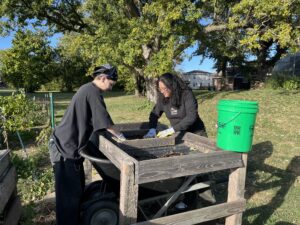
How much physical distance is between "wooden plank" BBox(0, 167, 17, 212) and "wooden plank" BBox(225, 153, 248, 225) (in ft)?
7.01

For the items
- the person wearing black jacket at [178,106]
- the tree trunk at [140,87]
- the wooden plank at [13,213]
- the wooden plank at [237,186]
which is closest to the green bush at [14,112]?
the wooden plank at [13,213]

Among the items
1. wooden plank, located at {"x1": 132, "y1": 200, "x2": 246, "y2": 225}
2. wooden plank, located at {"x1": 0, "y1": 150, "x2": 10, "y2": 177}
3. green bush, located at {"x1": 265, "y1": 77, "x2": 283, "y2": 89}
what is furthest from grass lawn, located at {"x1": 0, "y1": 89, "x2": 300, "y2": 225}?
green bush, located at {"x1": 265, "y1": 77, "x2": 283, "y2": 89}

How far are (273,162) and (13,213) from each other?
504cm

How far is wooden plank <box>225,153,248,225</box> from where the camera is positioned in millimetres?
3271

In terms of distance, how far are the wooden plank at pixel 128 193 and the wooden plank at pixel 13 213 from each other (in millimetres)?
1176

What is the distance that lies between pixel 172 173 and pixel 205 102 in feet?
37.7

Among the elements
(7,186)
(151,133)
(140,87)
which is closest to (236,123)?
(151,133)

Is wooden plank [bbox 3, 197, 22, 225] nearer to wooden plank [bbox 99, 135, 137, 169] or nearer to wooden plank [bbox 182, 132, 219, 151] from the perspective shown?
wooden plank [bbox 99, 135, 137, 169]

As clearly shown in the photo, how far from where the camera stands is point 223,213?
3248mm

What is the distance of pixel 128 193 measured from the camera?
2699 mm

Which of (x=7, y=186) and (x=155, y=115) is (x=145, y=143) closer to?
(x=155, y=115)

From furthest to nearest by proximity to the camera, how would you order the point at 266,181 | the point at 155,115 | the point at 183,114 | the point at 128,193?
the point at 266,181
the point at 155,115
the point at 183,114
the point at 128,193

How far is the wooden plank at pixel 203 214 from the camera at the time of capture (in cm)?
301

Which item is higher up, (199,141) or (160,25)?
(160,25)
